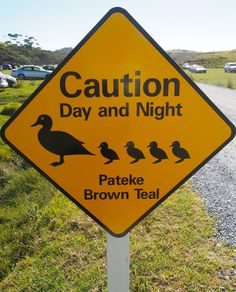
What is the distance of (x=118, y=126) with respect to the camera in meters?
1.58

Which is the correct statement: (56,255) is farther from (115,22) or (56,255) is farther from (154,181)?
(115,22)

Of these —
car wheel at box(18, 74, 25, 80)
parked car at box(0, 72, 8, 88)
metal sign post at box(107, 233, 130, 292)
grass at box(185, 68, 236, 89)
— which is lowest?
grass at box(185, 68, 236, 89)

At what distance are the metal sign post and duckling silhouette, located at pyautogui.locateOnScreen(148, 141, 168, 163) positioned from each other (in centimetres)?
43

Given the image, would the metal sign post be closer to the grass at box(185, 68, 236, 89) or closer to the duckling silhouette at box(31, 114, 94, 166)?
the duckling silhouette at box(31, 114, 94, 166)

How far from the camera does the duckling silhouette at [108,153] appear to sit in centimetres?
159

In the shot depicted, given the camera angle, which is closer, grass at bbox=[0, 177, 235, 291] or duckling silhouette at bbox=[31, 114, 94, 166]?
duckling silhouette at bbox=[31, 114, 94, 166]

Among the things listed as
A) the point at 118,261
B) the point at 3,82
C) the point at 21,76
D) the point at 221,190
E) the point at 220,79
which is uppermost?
the point at 118,261

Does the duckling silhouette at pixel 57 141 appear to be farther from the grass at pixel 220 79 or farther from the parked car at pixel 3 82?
the grass at pixel 220 79

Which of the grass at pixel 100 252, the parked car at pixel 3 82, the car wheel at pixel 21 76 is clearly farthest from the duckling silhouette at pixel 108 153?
the car wheel at pixel 21 76

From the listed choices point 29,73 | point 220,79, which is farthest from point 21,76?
point 220,79

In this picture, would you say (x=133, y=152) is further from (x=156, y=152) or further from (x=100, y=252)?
(x=100, y=252)

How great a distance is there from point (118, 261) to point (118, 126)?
0.70 meters

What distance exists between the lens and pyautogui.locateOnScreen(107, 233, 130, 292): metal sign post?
1737mm

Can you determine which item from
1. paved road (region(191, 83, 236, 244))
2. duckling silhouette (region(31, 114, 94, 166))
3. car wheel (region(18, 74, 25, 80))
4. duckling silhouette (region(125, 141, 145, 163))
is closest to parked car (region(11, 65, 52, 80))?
car wheel (region(18, 74, 25, 80))
